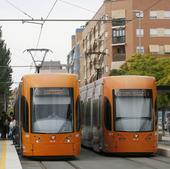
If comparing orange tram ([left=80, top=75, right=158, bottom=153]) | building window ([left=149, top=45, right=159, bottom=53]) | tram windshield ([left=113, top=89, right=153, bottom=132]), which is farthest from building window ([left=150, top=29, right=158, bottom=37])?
tram windshield ([left=113, top=89, right=153, bottom=132])

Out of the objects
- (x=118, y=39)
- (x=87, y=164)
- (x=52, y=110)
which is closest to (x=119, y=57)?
(x=118, y=39)

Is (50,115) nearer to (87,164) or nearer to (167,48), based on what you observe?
(87,164)

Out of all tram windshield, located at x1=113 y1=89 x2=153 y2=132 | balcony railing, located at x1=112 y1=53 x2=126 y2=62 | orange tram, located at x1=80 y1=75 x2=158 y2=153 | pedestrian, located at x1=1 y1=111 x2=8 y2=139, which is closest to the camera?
orange tram, located at x1=80 y1=75 x2=158 y2=153

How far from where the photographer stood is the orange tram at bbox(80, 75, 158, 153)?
27797 mm

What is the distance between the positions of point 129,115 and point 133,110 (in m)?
0.25

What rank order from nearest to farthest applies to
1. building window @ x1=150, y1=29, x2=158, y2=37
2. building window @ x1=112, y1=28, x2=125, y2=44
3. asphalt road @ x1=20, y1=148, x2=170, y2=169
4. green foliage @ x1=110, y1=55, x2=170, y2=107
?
asphalt road @ x1=20, y1=148, x2=170, y2=169
green foliage @ x1=110, y1=55, x2=170, y2=107
building window @ x1=150, y1=29, x2=158, y2=37
building window @ x1=112, y1=28, x2=125, y2=44

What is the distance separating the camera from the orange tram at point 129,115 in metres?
27.8

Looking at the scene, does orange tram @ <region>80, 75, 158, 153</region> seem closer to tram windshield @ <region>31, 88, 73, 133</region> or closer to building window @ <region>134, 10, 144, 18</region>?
tram windshield @ <region>31, 88, 73, 133</region>

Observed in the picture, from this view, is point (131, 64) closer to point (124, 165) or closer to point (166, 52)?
point (166, 52)

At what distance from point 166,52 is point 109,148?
227 ft

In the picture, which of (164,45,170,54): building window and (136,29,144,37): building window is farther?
(164,45,170,54): building window

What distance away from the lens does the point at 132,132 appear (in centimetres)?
2778

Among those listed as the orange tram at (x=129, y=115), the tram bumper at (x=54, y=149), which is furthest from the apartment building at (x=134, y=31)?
the tram bumper at (x=54, y=149)

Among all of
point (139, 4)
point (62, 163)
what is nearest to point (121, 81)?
point (62, 163)
